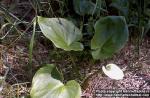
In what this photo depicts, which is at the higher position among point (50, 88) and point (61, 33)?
point (61, 33)

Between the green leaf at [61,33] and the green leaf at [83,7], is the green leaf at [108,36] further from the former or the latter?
the green leaf at [83,7]

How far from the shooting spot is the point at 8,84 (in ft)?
4.56

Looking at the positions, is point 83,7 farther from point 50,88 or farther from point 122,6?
point 50,88

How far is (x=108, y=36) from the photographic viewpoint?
4.49 ft

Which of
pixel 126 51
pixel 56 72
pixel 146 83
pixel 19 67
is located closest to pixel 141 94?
pixel 146 83

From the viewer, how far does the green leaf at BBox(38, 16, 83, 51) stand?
129cm

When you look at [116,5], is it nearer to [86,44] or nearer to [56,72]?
[86,44]

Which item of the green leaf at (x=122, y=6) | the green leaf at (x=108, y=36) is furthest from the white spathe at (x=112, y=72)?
the green leaf at (x=122, y=6)

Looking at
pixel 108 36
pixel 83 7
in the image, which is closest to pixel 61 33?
pixel 108 36

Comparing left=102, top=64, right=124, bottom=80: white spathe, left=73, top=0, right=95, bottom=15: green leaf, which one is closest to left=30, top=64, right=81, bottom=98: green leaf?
left=102, top=64, right=124, bottom=80: white spathe

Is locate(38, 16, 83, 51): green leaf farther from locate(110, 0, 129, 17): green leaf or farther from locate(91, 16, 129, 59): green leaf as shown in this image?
locate(110, 0, 129, 17): green leaf

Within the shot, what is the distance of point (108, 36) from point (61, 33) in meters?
0.18

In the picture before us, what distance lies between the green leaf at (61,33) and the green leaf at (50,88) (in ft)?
0.37

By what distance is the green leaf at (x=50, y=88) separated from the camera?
47.4 inches
